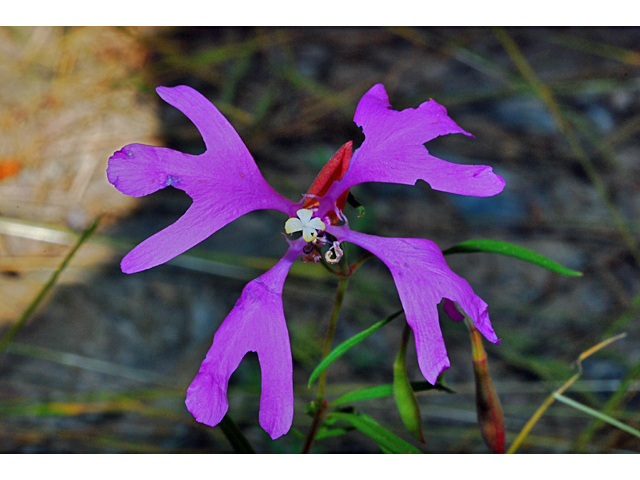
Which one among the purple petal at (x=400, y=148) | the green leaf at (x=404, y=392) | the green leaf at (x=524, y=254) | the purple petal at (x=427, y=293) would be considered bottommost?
the green leaf at (x=404, y=392)

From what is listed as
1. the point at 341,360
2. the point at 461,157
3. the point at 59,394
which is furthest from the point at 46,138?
the point at 461,157

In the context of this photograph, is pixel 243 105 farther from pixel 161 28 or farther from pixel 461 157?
pixel 461 157

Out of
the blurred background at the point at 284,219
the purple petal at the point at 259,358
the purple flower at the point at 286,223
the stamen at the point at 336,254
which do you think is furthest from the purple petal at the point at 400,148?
the blurred background at the point at 284,219

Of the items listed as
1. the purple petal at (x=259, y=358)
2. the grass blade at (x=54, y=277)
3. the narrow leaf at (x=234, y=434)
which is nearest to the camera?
the purple petal at (x=259, y=358)

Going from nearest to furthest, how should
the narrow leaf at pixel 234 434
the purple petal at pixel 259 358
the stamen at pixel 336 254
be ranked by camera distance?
the purple petal at pixel 259 358
the stamen at pixel 336 254
the narrow leaf at pixel 234 434

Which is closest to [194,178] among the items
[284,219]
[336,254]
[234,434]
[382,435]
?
[336,254]

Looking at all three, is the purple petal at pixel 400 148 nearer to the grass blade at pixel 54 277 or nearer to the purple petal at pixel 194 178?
the purple petal at pixel 194 178

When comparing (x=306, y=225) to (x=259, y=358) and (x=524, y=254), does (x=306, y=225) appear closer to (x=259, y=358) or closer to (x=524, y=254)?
(x=259, y=358)
